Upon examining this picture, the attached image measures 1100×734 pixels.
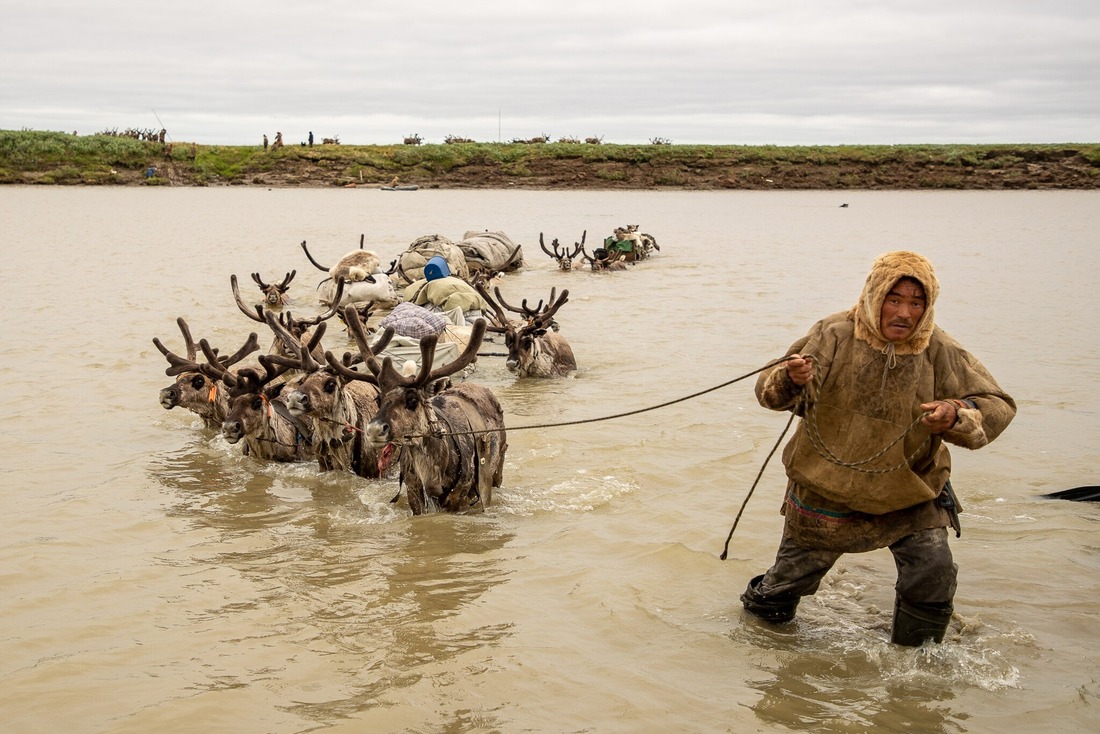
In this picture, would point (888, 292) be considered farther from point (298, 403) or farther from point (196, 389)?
point (196, 389)

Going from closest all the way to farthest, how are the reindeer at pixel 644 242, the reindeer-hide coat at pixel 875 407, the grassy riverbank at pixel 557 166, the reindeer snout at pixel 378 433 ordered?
the reindeer-hide coat at pixel 875 407 → the reindeer snout at pixel 378 433 → the reindeer at pixel 644 242 → the grassy riverbank at pixel 557 166

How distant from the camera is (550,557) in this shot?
6.19 m

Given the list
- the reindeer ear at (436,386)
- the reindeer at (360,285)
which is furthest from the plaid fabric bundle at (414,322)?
the reindeer at (360,285)

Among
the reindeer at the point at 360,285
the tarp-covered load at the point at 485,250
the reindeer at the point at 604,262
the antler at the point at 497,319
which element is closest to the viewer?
the antler at the point at 497,319

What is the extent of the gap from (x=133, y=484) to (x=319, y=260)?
15.2 meters

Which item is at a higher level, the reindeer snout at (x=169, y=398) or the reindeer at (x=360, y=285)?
the reindeer at (x=360, y=285)

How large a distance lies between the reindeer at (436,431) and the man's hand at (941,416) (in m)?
2.87

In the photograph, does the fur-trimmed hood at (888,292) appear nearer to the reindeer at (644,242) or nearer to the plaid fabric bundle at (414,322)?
the plaid fabric bundle at (414,322)

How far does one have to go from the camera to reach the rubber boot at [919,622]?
4527mm

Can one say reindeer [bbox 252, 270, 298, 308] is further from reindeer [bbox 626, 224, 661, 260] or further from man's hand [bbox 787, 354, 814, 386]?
man's hand [bbox 787, 354, 814, 386]

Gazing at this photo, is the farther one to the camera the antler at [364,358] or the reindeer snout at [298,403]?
the reindeer snout at [298,403]

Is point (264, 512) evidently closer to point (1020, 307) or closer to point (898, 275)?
point (898, 275)

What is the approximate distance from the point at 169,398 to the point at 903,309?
614cm

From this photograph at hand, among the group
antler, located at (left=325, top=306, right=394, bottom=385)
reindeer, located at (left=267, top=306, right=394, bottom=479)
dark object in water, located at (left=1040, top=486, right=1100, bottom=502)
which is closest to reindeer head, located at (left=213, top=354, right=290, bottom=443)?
reindeer, located at (left=267, top=306, right=394, bottom=479)
